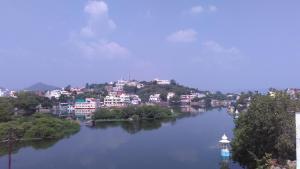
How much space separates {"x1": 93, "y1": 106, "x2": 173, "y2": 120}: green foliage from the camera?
33500 millimetres

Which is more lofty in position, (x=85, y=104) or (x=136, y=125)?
(x=85, y=104)

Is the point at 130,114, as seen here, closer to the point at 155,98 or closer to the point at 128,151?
the point at 128,151

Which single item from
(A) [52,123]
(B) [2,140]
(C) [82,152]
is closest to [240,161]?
(C) [82,152]

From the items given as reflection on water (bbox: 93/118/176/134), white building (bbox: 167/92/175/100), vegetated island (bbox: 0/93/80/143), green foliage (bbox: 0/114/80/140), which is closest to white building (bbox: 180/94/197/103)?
white building (bbox: 167/92/175/100)

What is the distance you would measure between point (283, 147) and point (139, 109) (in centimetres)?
2595

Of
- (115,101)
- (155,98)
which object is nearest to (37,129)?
(115,101)

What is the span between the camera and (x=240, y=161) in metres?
11.2

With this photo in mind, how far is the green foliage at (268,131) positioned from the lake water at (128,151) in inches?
47.8

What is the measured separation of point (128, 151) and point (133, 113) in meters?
15.5

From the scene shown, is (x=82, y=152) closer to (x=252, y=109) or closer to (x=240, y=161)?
(x=240, y=161)

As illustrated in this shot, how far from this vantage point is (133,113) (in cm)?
3406

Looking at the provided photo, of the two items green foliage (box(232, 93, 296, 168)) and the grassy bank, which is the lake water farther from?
the grassy bank

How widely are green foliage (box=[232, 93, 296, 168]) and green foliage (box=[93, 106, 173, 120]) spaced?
76.1 ft

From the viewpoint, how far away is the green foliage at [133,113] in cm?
3350
